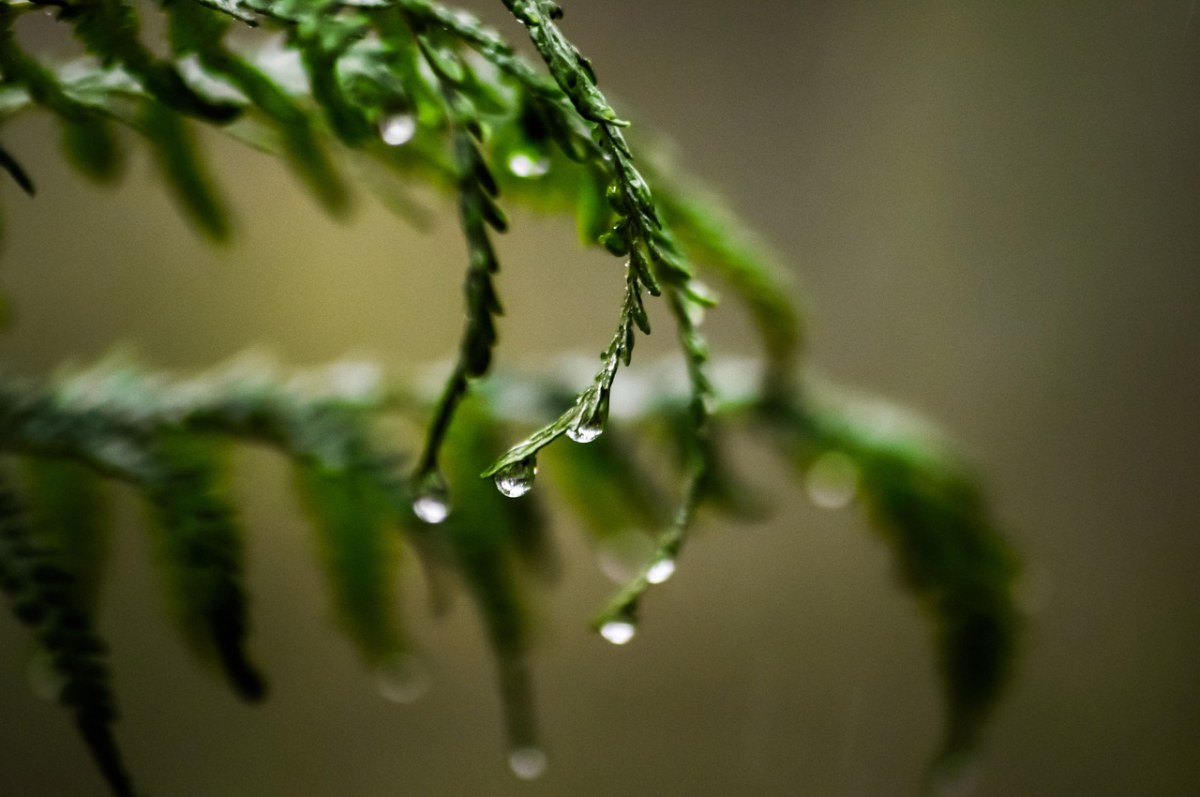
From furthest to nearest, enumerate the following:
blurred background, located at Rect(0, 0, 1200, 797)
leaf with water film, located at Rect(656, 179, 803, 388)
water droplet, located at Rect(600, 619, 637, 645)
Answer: blurred background, located at Rect(0, 0, 1200, 797)
leaf with water film, located at Rect(656, 179, 803, 388)
water droplet, located at Rect(600, 619, 637, 645)

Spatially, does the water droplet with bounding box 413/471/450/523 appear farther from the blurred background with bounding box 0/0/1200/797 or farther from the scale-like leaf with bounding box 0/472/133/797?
the blurred background with bounding box 0/0/1200/797

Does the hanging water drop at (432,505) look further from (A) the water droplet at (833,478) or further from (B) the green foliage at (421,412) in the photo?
(A) the water droplet at (833,478)

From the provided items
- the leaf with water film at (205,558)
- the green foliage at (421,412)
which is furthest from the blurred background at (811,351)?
the leaf with water film at (205,558)

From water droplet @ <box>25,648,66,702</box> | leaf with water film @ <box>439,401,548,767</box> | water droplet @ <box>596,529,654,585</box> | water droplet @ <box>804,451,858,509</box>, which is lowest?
water droplet @ <box>25,648,66,702</box>

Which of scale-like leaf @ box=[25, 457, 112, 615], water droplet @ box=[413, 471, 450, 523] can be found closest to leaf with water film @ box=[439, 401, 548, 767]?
water droplet @ box=[413, 471, 450, 523]

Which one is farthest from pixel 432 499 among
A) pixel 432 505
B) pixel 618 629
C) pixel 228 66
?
pixel 228 66

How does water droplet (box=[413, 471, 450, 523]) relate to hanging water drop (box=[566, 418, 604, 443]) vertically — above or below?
below
